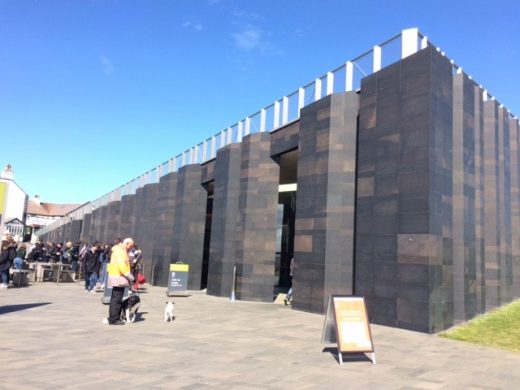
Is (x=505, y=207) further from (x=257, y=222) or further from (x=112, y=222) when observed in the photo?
(x=112, y=222)

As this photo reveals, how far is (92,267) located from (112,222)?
25.2 meters

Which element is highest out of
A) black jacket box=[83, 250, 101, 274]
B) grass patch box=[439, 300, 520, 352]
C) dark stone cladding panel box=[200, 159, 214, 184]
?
dark stone cladding panel box=[200, 159, 214, 184]

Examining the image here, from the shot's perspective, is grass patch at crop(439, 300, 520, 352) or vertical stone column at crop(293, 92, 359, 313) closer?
grass patch at crop(439, 300, 520, 352)

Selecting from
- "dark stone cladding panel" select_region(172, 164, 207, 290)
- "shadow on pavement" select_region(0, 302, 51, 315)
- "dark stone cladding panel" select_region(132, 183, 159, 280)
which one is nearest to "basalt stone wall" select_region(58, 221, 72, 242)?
"dark stone cladding panel" select_region(132, 183, 159, 280)

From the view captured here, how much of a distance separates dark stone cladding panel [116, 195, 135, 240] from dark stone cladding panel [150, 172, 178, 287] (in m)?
9.60

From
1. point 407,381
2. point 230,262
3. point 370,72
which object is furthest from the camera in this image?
point 230,262

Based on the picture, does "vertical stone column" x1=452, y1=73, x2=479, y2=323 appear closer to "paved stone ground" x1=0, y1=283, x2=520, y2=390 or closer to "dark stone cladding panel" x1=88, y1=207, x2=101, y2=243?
"paved stone ground" x1=0, y1=283, x2=520, y2=390

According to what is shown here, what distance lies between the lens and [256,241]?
720 inches

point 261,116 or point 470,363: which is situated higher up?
point 261,116

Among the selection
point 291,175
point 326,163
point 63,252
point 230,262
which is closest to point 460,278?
point 326,163

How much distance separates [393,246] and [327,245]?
8.26 feet

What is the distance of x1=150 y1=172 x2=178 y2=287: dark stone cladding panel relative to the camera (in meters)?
25.7

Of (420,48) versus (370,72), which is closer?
(420,48)

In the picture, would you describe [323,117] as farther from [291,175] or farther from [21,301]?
[21,301]
